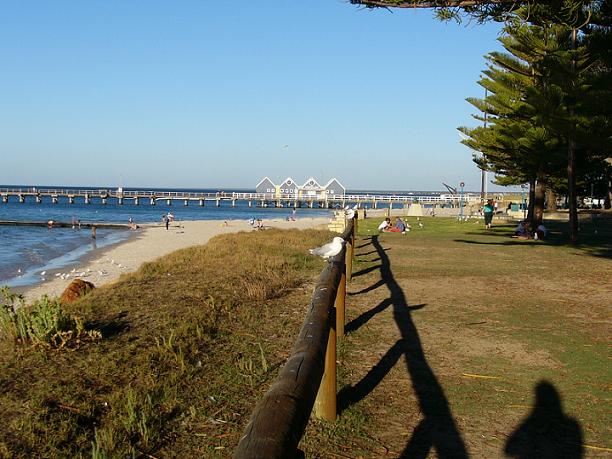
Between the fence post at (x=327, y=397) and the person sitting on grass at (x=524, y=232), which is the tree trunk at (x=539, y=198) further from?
the fence post at (x=327, y=397)

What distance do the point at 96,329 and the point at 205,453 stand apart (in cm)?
314

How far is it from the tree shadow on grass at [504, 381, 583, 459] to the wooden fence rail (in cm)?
105

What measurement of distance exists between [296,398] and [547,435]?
6.85 ft

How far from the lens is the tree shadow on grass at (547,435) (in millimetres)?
3299

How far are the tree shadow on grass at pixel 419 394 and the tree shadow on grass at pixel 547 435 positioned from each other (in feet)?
1.03

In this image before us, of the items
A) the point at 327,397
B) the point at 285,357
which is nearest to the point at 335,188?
the point at 285,357

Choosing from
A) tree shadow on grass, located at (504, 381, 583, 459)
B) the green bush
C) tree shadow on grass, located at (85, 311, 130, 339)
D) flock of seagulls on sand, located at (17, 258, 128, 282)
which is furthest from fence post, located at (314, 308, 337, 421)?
flock of seagulls on sand, located at (17, 258, 128, 282)

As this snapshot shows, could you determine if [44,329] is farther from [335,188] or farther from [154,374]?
[335,188]

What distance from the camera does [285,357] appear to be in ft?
Answer: 16.9

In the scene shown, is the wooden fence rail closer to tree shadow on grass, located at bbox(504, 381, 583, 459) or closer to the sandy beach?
tree shadow on grass, located at bbox(504, 381, 583, 459)

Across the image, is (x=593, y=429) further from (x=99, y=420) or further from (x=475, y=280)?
(x=475, y=280)

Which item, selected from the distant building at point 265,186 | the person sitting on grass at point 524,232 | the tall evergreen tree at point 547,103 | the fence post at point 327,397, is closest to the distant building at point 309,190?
the distant building at point 265,186

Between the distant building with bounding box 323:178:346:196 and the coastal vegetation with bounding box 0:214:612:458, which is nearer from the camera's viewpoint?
the coastal vegetation with bounding box 0:214:612:458

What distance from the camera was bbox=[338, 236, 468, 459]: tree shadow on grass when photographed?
3361 mm
